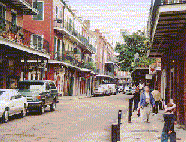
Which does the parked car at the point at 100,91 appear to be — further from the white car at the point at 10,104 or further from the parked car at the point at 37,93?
the white car at the point at 10,104

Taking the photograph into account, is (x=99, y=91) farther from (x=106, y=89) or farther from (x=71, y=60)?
(x=71, y=60)

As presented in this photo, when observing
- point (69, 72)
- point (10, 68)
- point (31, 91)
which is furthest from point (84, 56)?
point (31, 91)

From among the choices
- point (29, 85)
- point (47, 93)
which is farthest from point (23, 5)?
point (47, 93)

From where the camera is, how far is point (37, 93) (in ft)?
61.5

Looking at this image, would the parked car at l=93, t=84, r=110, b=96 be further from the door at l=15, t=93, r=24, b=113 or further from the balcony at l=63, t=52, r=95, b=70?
the door at l=15, t=93, r=24, b=113

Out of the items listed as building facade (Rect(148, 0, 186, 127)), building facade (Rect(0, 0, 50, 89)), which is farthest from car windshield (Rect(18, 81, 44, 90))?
building facade (Rect(148, 0, 186, 127))

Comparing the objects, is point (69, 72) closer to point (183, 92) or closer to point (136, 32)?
point (136, 32)

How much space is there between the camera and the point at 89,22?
75562 mm

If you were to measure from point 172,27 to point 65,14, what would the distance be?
31.8 m

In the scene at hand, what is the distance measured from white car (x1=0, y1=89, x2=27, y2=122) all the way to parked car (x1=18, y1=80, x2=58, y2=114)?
1.21 m

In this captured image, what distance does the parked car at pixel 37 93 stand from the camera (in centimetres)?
1853

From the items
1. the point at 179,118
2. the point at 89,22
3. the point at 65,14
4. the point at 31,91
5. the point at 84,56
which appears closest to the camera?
the point at 179,118

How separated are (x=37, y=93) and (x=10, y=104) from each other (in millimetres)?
3609

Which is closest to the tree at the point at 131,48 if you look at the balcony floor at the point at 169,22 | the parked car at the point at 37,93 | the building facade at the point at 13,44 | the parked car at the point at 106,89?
the parked car at the point at 106,89
